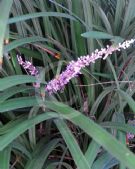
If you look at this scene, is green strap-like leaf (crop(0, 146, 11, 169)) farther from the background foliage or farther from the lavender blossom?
the lavender blossom

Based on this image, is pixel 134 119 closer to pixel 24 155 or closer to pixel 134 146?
pixel 134 146

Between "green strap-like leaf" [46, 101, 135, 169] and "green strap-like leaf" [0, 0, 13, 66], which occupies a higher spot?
"green strap-like leaf" [0, 0, 13, 66]

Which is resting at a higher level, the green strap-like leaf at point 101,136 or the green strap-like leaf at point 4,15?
the green strap-like leaf at point 4,15

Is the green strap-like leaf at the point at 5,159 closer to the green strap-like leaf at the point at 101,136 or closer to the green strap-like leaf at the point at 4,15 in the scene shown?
the green strap-like leaf at the point at 101,136

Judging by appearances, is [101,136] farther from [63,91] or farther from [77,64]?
[63,91]

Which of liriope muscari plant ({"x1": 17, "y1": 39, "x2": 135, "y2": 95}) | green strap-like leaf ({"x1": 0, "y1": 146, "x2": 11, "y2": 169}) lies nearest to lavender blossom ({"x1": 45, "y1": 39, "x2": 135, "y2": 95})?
liriope muscari plant ({"x1": 17, "y1": 39, "x2": 135, "y2": 95})

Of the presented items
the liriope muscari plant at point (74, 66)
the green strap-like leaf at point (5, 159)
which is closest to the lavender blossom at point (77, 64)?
the liriope muscari plant at point (74, 66)

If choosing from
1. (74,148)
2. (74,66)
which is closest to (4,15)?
(74,66)

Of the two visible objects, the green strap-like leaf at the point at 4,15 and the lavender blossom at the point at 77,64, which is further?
the lavender blossom at the point at 77,64

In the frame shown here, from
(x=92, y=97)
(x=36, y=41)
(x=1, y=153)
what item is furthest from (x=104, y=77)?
(x=1, y=153)
